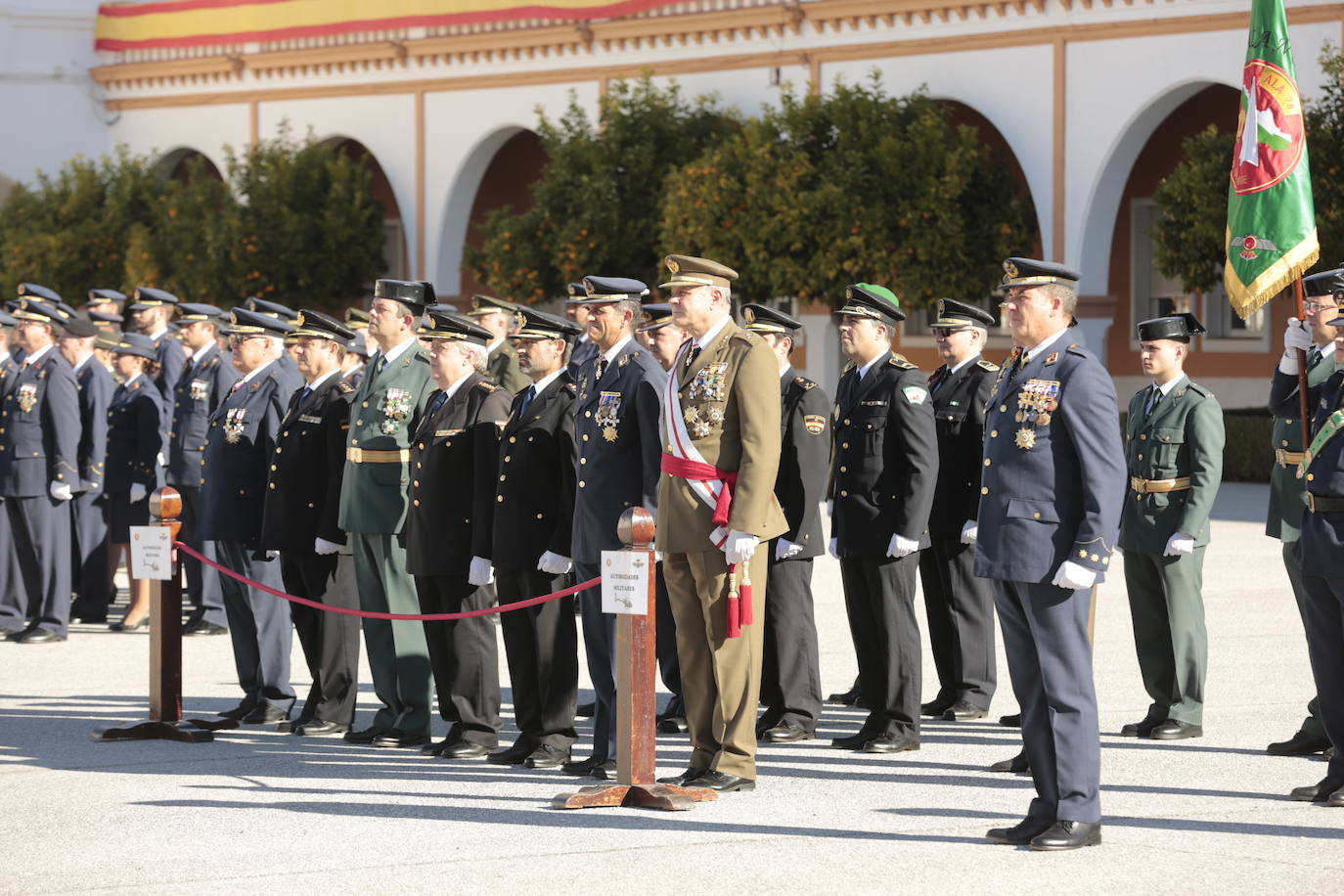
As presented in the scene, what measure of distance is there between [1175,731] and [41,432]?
7175 mm

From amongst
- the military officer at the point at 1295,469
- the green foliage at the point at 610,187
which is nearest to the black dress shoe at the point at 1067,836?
the military officer at the point at 1295,469

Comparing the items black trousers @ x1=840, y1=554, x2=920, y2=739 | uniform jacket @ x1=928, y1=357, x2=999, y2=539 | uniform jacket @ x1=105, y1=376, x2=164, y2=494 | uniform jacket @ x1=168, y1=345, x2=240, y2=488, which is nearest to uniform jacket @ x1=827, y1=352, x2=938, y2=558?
black trousers @ x1=840, y1=554, x2=920, y2=739

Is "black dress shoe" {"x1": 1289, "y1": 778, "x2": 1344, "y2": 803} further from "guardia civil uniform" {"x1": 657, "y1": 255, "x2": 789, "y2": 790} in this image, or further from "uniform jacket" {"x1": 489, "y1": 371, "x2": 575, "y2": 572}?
"uniform jacket" {"x1": 489, "y1": 371, "x2": 575, "y2": 572}

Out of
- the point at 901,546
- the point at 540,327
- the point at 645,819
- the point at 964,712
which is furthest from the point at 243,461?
the point at 964,712

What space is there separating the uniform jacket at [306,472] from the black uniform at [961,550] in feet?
9.00

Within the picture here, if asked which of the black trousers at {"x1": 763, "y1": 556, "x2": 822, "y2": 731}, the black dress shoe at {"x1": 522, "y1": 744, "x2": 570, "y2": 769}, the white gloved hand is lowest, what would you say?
the black dress shoe at {"x1": 522, "y1": 744, "x2": 570, "y2": 769}

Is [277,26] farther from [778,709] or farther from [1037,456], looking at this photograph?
[1037,456]

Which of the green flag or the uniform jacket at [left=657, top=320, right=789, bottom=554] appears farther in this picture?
the green flag

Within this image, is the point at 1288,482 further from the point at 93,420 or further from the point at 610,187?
the point at 610,187

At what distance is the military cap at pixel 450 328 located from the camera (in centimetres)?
889

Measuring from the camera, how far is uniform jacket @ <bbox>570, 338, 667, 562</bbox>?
8180 mm

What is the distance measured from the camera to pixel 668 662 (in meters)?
9.71

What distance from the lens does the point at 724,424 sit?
7.87 metres

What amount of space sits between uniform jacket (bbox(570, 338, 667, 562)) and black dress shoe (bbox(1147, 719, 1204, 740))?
2.49 metres
